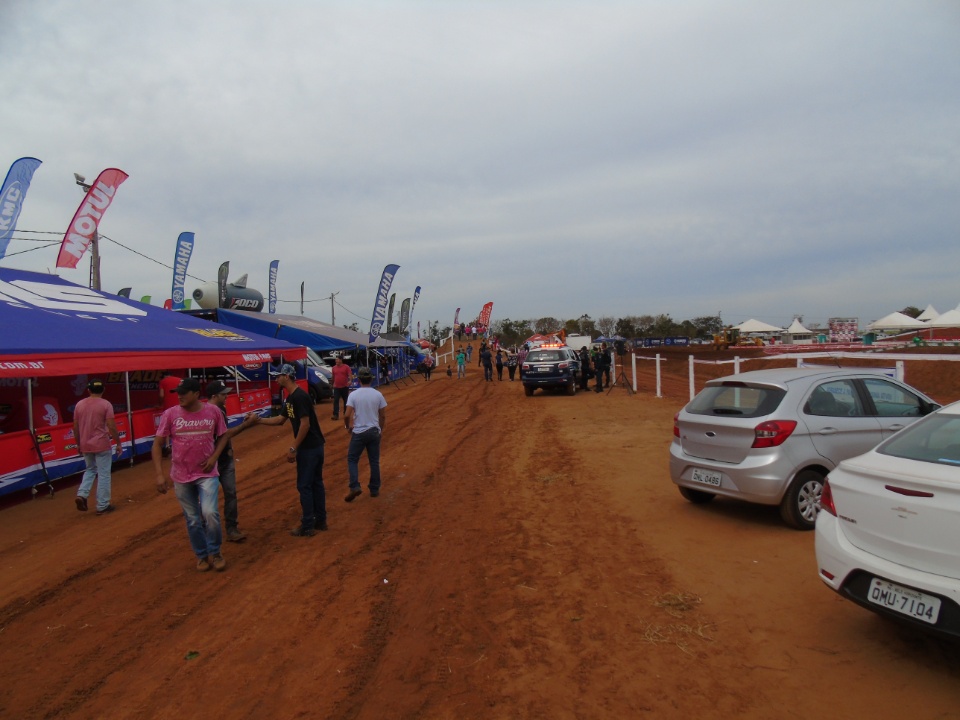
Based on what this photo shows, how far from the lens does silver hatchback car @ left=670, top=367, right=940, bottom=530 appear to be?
5.59 meters

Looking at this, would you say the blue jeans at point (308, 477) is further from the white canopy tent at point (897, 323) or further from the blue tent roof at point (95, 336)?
the white canopy tent at point (897, 323)

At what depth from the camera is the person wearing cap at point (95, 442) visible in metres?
7.69

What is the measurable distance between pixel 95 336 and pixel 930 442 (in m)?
11.9

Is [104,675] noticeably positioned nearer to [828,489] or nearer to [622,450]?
[828,489]

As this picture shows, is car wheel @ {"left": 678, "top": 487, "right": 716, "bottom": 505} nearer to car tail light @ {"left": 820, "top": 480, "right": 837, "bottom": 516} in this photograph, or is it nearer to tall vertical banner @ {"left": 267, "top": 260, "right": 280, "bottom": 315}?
car tail light @ {"left": 820, "top": 480, "right": 837, "bottom": 516}

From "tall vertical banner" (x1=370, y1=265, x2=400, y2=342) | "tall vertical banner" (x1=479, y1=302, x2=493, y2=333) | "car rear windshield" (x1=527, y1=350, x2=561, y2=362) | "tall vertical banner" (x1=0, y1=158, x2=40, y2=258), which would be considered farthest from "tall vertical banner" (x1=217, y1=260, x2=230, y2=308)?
"tall vertical banner" (x1=479, y1=302, x2=493, y2=333)

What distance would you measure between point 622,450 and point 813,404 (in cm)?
470

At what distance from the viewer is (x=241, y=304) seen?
82.6 feet

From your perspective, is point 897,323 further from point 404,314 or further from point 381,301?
point 381,301

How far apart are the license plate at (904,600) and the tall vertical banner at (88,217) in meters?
17.6

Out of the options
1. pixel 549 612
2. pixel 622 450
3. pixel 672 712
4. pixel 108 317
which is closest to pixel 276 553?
pixel 549 612

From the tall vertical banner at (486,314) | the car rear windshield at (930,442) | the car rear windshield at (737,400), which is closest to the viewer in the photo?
the car rear windshield at (930,442)

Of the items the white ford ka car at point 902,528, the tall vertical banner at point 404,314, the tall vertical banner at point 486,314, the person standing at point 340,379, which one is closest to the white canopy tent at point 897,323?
the tall vertical banner at point 486,314

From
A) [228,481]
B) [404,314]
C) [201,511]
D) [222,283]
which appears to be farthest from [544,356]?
[404,314]
